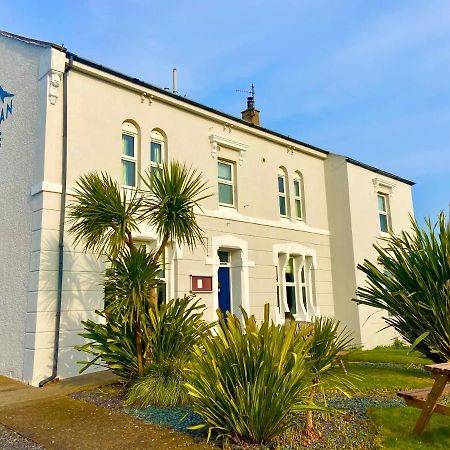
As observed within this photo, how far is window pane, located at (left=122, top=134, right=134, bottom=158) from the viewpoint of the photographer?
11.0 m

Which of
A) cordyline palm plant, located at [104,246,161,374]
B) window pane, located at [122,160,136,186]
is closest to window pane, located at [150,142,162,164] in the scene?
window pane, located at [122,160,136,186]

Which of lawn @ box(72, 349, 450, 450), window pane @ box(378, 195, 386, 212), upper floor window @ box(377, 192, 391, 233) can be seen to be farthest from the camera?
window pane @ box(378, 195, 386, 212)

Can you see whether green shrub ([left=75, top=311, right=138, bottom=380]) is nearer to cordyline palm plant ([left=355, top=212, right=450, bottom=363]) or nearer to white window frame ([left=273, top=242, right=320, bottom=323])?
cordyline palm plant ([left=355, top=212, right=450, bottom=363])

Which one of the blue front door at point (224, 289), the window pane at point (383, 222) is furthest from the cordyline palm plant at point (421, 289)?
the window pane at point (383, 222)

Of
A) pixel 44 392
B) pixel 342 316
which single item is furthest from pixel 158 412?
pixel 342 316

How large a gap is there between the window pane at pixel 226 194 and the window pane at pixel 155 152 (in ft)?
7.41

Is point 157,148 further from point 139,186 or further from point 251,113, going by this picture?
point 251,113

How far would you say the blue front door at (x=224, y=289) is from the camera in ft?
42.3

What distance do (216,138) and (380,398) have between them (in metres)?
8.15

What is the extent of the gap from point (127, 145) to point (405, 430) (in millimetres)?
8353

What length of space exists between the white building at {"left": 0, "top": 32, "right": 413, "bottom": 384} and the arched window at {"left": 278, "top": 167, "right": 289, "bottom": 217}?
5 cm

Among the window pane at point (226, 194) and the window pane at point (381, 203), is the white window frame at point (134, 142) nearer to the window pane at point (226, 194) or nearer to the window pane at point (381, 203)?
the window pane at point (226, 194)

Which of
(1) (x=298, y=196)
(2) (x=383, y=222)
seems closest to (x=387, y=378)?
(1) (x=298, y=196)

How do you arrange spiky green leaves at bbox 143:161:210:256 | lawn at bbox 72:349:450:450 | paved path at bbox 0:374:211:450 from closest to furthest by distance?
lawn at bbox 72:349:450:450 → paved path at bbox 0:374:211:450 → spiky green leaves at bbox 143:161:210:256
